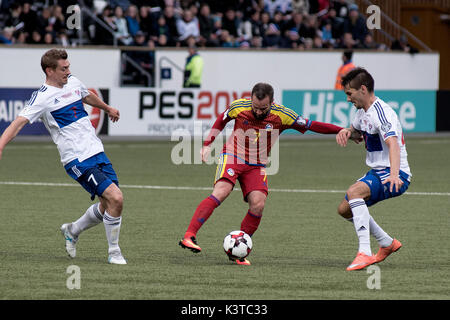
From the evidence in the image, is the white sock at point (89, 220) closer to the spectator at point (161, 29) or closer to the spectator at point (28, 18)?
the spectator at point (28, 18)

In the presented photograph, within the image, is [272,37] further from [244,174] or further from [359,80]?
[359,80]

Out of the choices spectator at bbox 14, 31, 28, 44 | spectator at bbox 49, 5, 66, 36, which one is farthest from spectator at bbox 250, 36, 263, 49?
spectator at bbox 14, 31, 28, 44

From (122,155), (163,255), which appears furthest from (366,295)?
(122,155)

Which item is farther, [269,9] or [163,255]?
[269,9]

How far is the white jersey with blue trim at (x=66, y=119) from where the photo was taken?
27.2ft

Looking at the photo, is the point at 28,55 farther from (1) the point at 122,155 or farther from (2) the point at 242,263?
(2) the point at 242,263

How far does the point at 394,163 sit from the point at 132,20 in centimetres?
1981

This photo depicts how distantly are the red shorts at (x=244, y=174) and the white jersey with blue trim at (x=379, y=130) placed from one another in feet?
3.42

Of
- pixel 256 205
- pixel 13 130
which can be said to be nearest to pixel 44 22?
pixel 256 205

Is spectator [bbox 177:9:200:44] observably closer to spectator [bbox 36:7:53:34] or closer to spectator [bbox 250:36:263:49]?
spectator [bbox 250:36:263:49]

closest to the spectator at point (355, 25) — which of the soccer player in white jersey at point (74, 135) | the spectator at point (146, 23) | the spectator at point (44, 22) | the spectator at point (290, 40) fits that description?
the spectator at point (290, 40)

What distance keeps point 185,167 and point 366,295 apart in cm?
1199

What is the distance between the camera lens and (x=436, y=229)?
10.8 meters

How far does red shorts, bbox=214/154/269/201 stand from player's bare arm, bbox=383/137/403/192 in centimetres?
136
